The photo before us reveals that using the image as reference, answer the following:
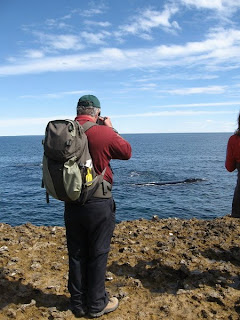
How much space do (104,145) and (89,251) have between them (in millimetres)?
1936

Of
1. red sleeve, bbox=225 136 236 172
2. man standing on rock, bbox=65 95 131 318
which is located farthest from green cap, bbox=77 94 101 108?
red sleeve, bbox=225 136 236 172

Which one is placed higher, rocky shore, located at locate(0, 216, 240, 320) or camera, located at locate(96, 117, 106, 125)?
camera, located at locate(96, 117, 106, 125)

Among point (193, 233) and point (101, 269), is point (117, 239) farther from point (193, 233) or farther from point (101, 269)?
point (101, 269)

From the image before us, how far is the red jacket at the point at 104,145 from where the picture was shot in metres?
4.79

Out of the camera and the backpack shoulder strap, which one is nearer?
the backpack shoulder strap

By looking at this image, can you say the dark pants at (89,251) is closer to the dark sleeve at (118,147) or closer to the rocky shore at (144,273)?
the rocky shore at (144,273)

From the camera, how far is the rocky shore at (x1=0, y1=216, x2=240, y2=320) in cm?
533

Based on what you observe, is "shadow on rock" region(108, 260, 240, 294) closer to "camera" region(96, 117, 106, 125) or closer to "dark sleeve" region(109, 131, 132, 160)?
"dark sleeve" region(109, 131, 132, 160)

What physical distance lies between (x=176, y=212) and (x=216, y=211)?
493 centimetres

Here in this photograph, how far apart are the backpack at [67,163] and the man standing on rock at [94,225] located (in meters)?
0.25

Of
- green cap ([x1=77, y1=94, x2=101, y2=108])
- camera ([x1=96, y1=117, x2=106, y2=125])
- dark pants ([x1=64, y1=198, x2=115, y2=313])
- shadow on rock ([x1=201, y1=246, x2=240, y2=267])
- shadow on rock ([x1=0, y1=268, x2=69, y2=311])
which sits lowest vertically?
shadow on rock ([x1=0, y1=268, x2=69, y2=311])

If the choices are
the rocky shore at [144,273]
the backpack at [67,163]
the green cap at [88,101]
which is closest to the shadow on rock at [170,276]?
the rocky shore at [144,273]

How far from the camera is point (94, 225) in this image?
4879mm

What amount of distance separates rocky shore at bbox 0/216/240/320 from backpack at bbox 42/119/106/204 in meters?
2.32
